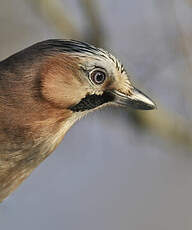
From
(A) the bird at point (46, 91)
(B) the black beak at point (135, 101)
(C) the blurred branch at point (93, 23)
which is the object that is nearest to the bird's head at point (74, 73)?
(A) the bird at point (46, 91)

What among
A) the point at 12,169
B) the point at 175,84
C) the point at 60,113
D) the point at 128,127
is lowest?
the point at 12,169

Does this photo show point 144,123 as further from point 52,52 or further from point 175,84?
point 52,52

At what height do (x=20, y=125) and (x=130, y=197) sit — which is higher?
(x=130, y=197)

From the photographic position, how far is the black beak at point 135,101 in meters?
5.15

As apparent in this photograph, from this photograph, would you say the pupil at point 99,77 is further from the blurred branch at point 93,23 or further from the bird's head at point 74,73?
the blurred branch at point 93,23

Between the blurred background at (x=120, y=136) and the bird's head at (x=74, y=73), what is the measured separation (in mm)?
956

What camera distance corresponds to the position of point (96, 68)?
195 inches

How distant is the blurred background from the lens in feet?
19.8

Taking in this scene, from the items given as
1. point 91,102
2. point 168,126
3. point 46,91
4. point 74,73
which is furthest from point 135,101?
point 168,126

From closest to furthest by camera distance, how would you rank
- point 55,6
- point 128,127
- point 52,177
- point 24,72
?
1. point 24,72
2. point 55,6
3. point 128,127
4. point 52,177

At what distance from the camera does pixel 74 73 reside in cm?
495

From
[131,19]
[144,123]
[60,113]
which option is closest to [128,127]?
[144,123]

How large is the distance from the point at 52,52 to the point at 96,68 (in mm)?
261

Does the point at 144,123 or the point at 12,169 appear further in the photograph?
the point at 144,123
